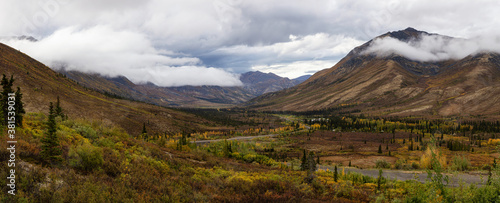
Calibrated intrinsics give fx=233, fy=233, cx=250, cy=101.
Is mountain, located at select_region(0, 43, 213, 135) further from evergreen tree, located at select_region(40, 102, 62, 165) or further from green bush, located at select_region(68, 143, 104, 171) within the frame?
evergreen tree, located at select_region(40, 102, 62, 165)

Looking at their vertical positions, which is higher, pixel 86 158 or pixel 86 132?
pixel 86 132

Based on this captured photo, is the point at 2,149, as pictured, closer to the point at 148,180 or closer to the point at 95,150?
the point at 95,150

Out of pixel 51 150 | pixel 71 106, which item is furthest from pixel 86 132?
pixel 71 106

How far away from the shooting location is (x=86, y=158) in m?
13.2

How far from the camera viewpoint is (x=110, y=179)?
11992 millimetres

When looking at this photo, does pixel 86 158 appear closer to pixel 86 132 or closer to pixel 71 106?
pixel 86 132

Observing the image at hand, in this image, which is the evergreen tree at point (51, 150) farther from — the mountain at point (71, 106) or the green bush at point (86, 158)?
the mountain at point (71, 106)

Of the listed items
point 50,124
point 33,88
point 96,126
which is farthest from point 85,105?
point 50,124

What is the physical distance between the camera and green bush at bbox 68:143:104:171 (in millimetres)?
12856

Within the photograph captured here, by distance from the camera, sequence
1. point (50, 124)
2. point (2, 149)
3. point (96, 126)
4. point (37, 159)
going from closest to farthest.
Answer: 1. point (2, 149)
2. point (37, 159)
3. point (50, 124)
4. point (96, 126)

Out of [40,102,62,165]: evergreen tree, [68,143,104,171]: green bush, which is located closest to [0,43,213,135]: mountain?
[68,143,104,171]: green bush

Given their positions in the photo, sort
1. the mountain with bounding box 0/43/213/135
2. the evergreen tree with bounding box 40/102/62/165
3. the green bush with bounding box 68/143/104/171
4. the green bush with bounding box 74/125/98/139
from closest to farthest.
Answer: the evergreen tree with bounding box 40/102/62/165 → the green bush with bounding box 68/143/104/171 → the green bush with bounding box 74/125/98/139 → the mountain with bounding box 0/43/213/135

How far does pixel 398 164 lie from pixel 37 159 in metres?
68.3

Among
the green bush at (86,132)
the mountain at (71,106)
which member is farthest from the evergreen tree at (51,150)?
the mountain at (71,106)
